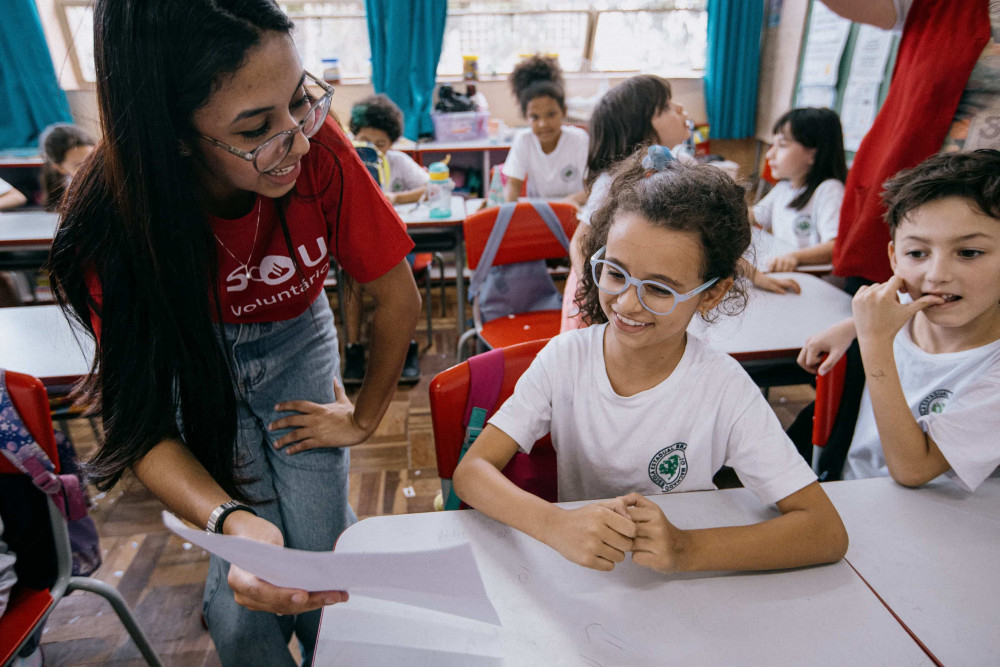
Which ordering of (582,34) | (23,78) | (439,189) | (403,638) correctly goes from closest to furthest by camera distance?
(403,638) → (439,189) → (23,78) → (582,34)

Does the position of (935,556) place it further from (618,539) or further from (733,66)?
(733,66)

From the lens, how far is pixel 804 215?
8.00ft

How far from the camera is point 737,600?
71 cm

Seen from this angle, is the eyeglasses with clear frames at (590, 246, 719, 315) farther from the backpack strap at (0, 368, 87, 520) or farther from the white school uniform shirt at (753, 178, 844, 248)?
the white school uniform shirt at (753, 178, 844, 248)

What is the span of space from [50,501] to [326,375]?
1.72 ft

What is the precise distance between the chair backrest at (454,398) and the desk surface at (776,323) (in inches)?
20.1

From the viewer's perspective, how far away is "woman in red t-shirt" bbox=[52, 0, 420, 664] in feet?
2.34

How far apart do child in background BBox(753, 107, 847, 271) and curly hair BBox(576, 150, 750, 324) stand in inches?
57.5

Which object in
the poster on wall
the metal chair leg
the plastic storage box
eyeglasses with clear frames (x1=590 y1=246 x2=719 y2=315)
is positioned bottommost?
the metal chair leg

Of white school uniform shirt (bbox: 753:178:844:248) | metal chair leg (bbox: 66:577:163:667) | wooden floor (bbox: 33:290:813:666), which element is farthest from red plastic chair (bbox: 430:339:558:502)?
white school uniform shirt (bbox: 753:178:844:248)

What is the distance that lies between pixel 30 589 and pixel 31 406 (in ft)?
1.14

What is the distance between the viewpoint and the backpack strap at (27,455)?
3.28 ft

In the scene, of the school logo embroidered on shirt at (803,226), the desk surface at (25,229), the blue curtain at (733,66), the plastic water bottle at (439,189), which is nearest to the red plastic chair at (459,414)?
the school logo embroidered on shirt at (803,226)

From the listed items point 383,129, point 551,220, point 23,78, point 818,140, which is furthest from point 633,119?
point 23,78
